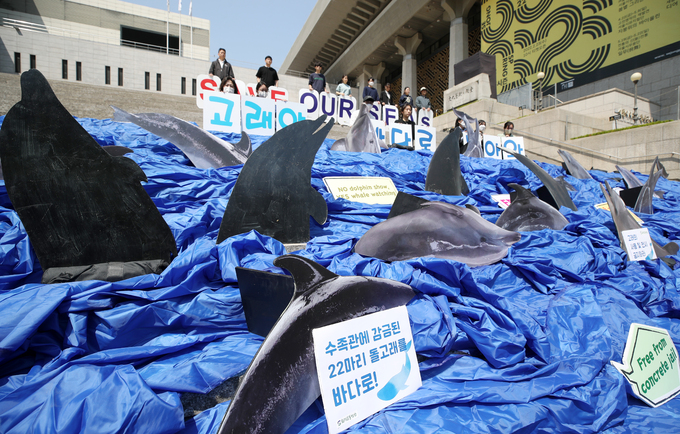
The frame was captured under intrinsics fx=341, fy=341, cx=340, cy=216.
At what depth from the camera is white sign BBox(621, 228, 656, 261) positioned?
2.93 meters

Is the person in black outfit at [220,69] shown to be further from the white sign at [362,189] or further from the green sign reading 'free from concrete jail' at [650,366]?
the green sign reading 'free from concrete jail' at [650,366]

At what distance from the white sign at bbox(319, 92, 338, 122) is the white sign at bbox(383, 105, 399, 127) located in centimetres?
124

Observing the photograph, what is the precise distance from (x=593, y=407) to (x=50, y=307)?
232 centimetres

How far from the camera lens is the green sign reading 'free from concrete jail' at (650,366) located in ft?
5.31

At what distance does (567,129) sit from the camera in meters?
11.0

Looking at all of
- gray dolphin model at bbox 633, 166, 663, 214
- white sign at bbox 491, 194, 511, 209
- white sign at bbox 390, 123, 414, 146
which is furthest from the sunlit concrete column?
white sign at bbox 491, 194, 511, 209

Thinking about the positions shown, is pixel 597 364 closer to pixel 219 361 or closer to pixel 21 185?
pixel 219 361

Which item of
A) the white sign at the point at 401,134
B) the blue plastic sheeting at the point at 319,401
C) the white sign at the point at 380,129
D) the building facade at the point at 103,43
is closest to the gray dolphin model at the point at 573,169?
the white sign at the point at 401,134

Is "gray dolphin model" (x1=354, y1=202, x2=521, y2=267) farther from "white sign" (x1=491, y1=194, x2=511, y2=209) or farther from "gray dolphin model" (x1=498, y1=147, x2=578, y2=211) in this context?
"white sign" (x1=491, y1=194, x2=511, y2=209)

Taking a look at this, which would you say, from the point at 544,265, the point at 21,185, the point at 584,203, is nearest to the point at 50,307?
the point at 21,185

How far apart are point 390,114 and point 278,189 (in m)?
6.77

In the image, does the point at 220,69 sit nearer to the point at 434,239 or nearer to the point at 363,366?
the point at 434,239

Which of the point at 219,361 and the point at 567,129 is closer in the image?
the point at 219,361

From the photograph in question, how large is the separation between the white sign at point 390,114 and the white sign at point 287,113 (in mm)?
2566
